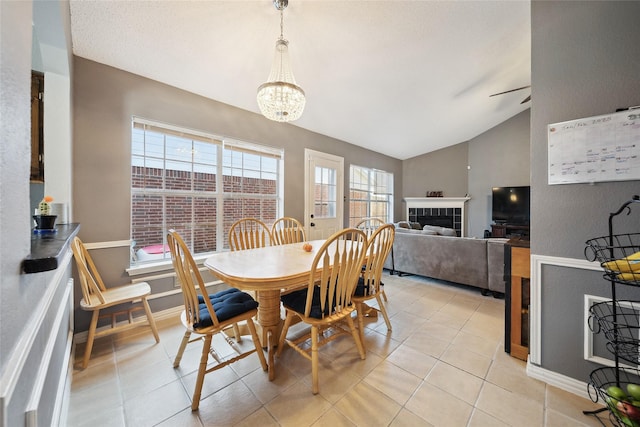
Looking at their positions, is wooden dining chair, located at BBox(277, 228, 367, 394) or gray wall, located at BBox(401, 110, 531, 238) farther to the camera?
gray wall, located at BBox(401, 110, 531, 238)

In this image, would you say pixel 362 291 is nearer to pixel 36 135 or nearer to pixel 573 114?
pixel 573 114

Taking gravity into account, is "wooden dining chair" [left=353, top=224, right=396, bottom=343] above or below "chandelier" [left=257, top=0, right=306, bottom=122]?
below

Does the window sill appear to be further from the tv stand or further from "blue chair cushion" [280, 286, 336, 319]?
the tv stand

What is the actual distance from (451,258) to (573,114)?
85.0 inches

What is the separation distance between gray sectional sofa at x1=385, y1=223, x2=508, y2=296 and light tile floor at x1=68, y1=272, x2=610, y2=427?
3.28 ft

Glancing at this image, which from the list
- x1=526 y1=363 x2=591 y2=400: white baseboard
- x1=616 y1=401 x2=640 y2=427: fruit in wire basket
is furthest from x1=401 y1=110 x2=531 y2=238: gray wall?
x1=616 y1=401 x2=640 y2=427: fruit in wire basket

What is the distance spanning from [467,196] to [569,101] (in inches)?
201

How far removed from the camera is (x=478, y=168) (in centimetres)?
593

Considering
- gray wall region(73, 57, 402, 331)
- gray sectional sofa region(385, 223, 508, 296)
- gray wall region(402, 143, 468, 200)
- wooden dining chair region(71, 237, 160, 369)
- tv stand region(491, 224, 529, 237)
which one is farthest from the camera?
gray wall region(402, 143, 468, 200)

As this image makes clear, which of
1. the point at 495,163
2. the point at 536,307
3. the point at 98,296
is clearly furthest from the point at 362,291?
the point at 495,163

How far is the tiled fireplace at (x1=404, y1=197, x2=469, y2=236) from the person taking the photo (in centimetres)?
613

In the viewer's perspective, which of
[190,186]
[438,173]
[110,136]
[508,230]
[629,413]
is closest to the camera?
[629,413]

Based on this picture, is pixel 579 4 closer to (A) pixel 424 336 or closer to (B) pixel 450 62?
(B) pixel 450 62

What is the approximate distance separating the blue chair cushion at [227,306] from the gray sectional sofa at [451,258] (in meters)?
2.72
